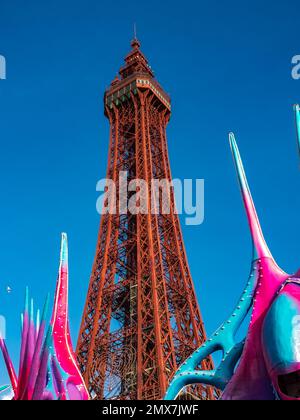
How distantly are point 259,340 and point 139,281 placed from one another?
19434 mm

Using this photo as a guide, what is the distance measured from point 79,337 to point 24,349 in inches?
636

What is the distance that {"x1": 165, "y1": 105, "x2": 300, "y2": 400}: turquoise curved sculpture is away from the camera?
10.2 m

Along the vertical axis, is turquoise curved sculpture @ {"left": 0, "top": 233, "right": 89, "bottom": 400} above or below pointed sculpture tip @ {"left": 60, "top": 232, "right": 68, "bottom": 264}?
below

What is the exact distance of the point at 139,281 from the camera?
30.5 meters

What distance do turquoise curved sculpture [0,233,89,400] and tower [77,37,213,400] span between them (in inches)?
464

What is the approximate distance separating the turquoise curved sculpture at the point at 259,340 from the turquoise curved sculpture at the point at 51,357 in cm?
288

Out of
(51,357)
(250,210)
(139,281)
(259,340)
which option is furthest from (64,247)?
(139,281)

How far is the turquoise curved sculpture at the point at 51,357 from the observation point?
41.7 ft

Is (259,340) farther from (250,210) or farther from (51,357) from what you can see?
(51,357)

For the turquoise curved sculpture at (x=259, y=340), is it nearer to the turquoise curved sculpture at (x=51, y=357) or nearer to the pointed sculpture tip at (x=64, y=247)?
the turquoise curved sculpture at (x=51, y=357)

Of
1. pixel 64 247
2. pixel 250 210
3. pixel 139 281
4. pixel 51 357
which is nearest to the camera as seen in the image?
pixel 250 210

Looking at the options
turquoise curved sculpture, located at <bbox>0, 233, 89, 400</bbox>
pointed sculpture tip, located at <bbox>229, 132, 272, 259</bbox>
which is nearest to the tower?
turquoise curved sculpture, located at <bbox>0, 233, 89, 400</bbox>

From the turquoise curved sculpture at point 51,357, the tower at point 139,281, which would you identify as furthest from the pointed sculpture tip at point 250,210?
the tower at point 139,281

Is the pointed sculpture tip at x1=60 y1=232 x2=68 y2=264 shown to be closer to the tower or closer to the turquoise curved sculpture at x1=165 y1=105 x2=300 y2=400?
the turquoise curved sculpture at x1=165 y1=105 x2=300 y2=400
